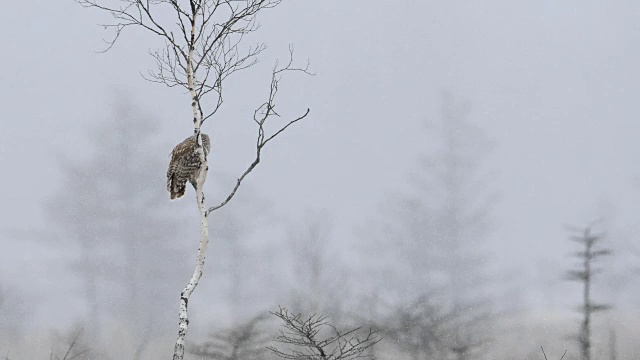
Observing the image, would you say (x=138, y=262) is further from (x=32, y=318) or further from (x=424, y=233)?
(x=424, y=233)

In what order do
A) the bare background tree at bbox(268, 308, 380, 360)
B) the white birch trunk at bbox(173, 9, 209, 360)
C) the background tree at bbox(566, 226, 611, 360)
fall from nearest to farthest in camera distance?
the bare background tree at bbox(268, 308, 380, 360), the white birch trunk at bbox(173, 9, 209, 360), the background tree at bbox(566, 226, 611, 360)

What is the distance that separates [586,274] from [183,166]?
9016 millimetres

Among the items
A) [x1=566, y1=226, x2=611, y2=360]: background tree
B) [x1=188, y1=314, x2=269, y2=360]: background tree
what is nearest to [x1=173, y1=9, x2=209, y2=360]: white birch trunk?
[x1=188, y1=314, x2=269, y2=360]: background tree

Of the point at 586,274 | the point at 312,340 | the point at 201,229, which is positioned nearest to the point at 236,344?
the point at 201,229

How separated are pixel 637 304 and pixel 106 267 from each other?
1416 cm

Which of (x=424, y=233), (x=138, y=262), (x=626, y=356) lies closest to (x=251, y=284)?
(x=138, y=262)

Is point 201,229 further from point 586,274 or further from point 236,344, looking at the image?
point 586,274

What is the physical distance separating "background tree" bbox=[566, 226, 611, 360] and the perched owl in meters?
8.56

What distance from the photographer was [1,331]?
20.7m

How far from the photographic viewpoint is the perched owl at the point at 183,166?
8742 millimetres

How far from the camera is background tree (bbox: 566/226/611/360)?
1484 centimetres

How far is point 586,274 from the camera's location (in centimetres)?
1512

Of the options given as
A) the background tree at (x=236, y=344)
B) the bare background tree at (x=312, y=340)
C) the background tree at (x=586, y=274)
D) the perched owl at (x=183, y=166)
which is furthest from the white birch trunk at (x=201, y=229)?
the background tree at (x=586, y=274)

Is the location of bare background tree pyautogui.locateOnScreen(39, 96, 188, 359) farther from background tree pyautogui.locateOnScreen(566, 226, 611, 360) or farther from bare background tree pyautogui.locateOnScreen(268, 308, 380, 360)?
background tree pyautogui.locateOnScreen(566, 226, 611, 360)
